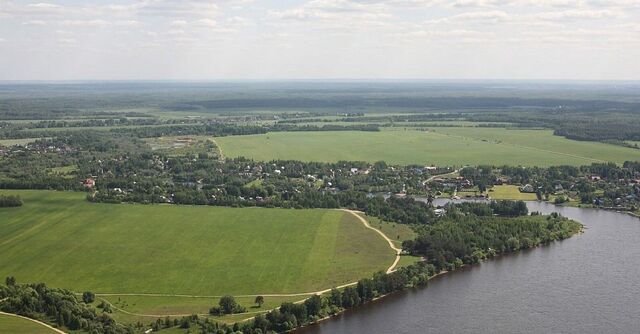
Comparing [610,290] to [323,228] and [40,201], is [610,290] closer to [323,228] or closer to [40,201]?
[323,228]

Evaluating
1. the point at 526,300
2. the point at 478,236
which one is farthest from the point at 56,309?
the point at 478,236

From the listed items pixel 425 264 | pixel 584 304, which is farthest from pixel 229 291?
pixel 584 304

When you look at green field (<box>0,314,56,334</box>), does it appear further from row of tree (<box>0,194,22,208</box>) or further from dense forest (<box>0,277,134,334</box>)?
row of tree (<box>0,194,22,208</box>)

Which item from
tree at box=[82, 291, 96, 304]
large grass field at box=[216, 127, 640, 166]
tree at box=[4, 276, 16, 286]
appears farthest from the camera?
large grass field at box=[216, 127, 640, 166]

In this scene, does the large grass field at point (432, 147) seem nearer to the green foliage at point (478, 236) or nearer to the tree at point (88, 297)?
the green foliage at point (478, 236)

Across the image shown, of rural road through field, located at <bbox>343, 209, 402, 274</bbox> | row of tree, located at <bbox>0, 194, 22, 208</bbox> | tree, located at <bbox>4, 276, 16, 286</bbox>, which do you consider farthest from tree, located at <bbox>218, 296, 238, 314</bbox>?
row of tree, located at <bbox>0, 194, 22, 208</bbox>
